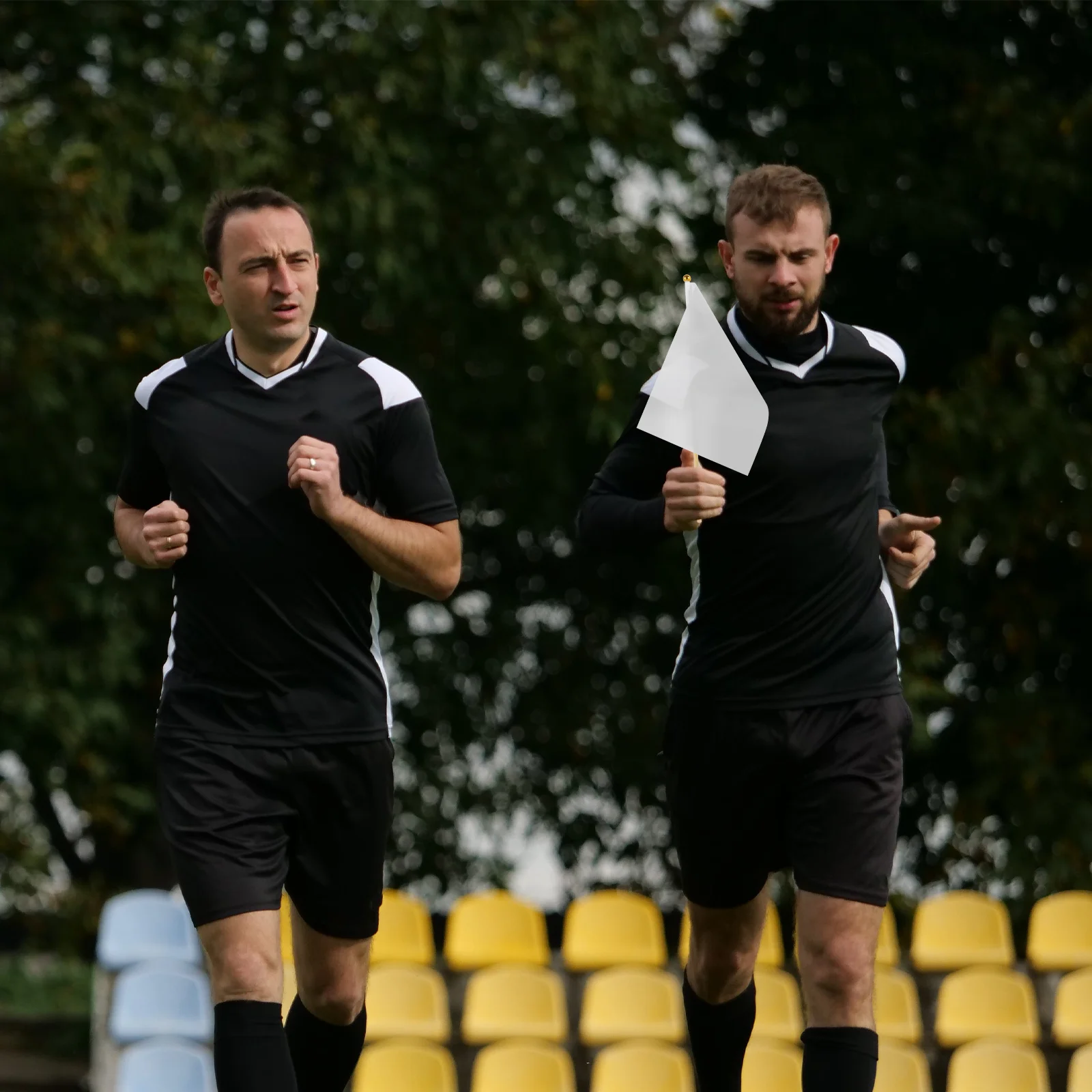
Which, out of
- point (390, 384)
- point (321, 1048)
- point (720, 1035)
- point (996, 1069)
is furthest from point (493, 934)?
point (390, 384)

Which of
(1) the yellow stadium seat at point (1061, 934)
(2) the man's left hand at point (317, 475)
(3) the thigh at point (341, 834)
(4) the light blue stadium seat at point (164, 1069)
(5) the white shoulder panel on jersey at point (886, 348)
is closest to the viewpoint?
(2) the man's left hand at point (317, 475)

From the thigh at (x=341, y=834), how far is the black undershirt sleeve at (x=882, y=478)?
1.14 m

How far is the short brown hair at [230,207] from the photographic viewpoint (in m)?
3.91

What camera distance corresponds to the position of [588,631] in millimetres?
11930

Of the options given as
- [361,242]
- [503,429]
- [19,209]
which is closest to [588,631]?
[503,429]

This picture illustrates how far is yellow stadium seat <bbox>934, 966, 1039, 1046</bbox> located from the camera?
783 centimetres

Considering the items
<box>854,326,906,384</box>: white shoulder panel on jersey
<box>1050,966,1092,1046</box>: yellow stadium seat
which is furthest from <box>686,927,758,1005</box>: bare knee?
<box>1050,966,1092,1046</box>: yellow stadium seat

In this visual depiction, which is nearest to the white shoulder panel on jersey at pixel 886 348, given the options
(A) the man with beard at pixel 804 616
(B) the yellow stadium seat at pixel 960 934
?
(A) the man with beard at pixel 804 616

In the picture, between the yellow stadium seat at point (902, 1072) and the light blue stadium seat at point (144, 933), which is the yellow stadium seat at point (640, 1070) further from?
the light blue stadium seat at point (144, 933)

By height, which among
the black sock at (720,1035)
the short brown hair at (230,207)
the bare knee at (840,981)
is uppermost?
the short brown hair at (230,207)

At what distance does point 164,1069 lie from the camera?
636 cm

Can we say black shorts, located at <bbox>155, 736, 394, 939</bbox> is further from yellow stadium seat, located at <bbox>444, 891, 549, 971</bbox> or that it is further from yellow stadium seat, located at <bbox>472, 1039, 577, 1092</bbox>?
yellow stadium seat, located at <bbox>444, 891, 549, 971</bbox>

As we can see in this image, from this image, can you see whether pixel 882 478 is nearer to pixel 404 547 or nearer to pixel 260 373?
pixel 404 547

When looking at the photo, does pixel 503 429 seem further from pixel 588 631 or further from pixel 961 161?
pixel 961 161
